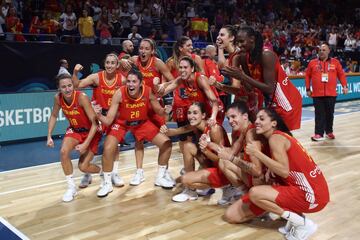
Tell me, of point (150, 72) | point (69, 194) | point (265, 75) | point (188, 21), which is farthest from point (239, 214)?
point (188, 21)

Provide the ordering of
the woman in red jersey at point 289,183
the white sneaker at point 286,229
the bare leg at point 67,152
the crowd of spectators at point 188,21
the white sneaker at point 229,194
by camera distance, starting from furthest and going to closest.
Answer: the crowd of spectators at point 188,21 < the bare leg at point 67,152 < the white sneaker at point 229,194 < the white sneaker at point 286,229 < the woman in red jersey at point 289,183

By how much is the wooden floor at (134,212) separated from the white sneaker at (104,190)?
6 cm

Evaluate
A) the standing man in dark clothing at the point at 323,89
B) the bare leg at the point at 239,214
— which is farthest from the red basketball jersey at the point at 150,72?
the standing man in dark clothing at the point at 323,89

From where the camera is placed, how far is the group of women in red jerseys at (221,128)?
3.42 meters

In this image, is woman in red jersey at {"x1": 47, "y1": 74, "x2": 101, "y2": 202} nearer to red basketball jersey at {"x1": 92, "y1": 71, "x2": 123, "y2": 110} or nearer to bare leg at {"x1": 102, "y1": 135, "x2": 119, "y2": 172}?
bare leg at {"x1": 102, "y1": 135, "x2": 119, "y2": 172}

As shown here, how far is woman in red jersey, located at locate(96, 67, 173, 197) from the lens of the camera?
4.56 metres

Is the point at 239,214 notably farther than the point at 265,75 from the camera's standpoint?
No

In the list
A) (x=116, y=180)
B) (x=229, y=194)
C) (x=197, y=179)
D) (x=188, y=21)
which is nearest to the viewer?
(x=197, y=179)

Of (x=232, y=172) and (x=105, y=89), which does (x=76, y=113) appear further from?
(x=232, y=172)

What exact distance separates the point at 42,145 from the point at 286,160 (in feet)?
15.9

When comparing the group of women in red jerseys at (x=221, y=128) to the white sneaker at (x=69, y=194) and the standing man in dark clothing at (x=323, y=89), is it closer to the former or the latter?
the white sneaker at (x=69, y=194)

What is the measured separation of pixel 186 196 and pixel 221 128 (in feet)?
2.54

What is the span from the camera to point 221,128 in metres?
4.28

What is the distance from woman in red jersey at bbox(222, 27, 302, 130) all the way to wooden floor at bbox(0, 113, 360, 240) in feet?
3.32
